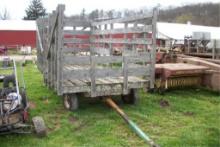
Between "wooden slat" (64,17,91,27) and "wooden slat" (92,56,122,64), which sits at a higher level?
"wooden slat" (64,17,91,27)

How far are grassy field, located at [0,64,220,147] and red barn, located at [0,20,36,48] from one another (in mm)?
26769

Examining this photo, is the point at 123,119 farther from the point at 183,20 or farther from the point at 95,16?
the point at 183,20

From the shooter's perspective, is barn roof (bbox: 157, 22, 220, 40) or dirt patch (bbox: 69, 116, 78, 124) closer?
dirt patch (bbox: 69, 116, 78, 124)

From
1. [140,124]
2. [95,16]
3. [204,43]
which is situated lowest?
[140,124]

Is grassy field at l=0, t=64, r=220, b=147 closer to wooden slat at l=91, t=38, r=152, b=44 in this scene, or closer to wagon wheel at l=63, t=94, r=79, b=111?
wagon wheel at l=63, t=94, r=79, b=111

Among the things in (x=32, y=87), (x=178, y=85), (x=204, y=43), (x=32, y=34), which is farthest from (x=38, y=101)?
(x=32, y=34)

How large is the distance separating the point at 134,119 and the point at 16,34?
30.4 m

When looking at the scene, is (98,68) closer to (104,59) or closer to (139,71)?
(104,59)

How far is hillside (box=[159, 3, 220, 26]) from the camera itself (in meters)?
59.2

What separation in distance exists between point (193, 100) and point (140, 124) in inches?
96.3

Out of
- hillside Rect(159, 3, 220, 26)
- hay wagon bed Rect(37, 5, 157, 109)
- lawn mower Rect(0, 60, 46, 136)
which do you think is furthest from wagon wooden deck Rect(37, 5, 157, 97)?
hillside Rect(159, 3, 220, 26)

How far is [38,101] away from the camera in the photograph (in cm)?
763

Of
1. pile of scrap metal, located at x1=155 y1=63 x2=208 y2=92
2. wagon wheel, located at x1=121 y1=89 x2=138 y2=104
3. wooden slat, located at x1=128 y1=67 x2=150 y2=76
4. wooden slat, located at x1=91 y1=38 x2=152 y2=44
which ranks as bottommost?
wagon wheel, located at x1=121 y1=89 x2=138 y2=104

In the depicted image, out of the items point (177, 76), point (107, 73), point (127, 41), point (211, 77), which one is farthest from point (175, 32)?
point (107, 73)
